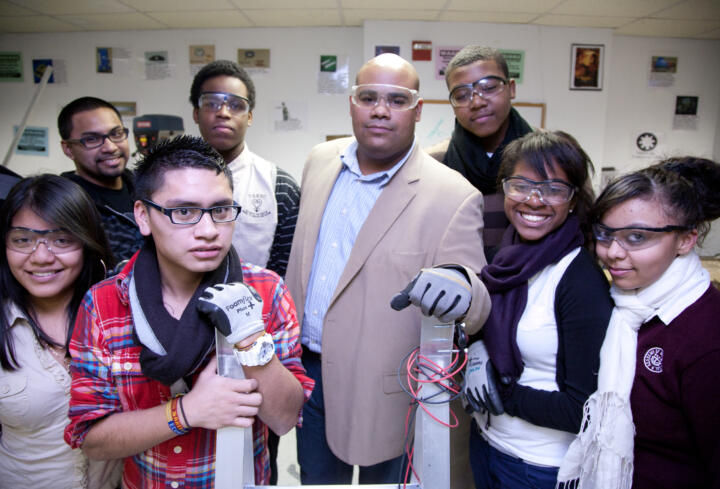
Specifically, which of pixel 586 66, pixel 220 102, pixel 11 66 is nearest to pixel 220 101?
pixel 220 102

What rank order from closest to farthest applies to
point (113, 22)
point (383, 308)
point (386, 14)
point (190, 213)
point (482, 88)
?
point (190, 213) < point (383, 308) < point (482, 88) < point (386, 14) < point (113, 22)

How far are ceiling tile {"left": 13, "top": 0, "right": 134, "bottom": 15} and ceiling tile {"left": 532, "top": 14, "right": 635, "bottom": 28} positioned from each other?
11.4 feet

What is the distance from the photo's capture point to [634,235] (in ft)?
3.64

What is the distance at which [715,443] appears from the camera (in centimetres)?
95

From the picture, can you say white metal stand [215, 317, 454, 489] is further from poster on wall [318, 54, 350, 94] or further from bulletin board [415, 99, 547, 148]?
poster on wall [318, 54, 350, 94]

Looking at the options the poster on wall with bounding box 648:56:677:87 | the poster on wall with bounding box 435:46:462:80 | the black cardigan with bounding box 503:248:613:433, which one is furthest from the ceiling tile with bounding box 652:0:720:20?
A: the black cardigan with bounding box 503:248:613:433

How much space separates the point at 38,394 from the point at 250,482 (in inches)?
28.0

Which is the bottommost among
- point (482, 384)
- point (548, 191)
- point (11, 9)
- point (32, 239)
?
point (482, 384)

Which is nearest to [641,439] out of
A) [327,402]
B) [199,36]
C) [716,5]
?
[327,402]

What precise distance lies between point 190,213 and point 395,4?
295cm

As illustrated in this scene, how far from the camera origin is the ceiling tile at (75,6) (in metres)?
3.16

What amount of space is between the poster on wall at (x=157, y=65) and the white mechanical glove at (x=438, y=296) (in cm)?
393

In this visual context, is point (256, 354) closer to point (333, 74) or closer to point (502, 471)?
point (502, 471)

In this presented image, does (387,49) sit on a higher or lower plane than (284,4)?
lower
